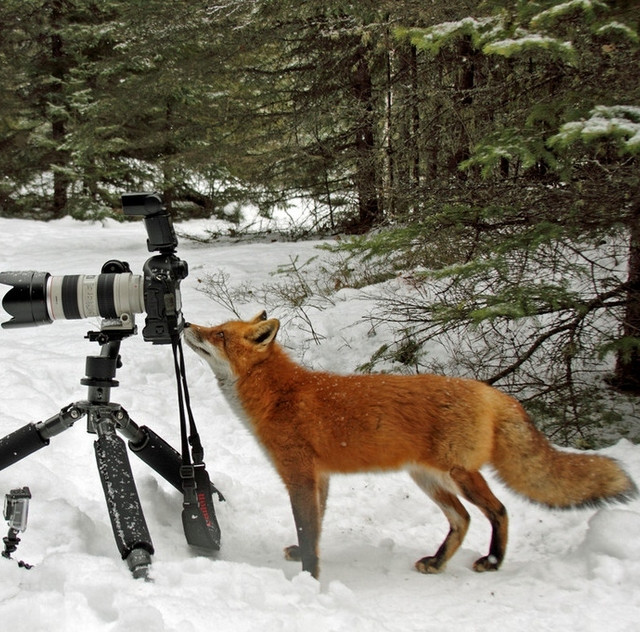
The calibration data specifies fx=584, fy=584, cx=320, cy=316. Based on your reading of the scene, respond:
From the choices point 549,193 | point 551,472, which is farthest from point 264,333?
A: point 549,193

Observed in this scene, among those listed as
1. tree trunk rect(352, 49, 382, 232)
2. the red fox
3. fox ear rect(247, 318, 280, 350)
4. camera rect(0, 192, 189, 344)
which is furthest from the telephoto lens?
tree trunk rect(352, 49, 382, 232)

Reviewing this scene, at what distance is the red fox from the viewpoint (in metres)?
3.05

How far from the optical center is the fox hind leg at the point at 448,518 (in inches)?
127

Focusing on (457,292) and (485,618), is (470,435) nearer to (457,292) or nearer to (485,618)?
(485,618)

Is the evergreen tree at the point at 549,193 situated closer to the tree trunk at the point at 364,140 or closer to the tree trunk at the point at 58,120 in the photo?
the tree trunk at the point at 364,140

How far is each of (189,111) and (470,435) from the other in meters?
14.6

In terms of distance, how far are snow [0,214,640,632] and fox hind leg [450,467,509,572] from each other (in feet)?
0.26

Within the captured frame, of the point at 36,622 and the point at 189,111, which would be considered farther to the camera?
the point at 189,111

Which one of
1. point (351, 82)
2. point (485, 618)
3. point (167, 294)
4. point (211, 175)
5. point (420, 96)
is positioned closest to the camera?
point (485, 618)

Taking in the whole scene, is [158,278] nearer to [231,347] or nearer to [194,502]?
[231,347]

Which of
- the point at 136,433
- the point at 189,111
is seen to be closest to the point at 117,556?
the point at 136,433

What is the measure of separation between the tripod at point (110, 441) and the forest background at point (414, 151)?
7.71 ft

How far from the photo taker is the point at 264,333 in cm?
339

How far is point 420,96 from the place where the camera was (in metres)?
6.58
